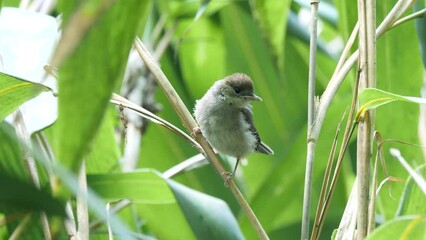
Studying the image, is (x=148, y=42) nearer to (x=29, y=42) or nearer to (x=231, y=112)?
(x=231, y=112)

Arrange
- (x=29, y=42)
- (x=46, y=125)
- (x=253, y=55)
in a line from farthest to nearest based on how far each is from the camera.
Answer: (x=253, y=55) → (x=29, y=42) → (x=46, y=125)

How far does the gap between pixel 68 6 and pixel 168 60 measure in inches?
105

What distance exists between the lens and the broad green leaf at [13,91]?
4.48 ft

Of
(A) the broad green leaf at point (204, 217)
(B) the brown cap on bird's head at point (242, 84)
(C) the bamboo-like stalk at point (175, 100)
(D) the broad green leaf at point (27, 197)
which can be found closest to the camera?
(D) the broad green leaf at point (27, 197)

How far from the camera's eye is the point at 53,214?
640mm

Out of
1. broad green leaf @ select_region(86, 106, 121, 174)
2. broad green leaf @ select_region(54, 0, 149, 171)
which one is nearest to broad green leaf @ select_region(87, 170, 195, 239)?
broad green leaf @ select_region(86, 106, 121, 174)

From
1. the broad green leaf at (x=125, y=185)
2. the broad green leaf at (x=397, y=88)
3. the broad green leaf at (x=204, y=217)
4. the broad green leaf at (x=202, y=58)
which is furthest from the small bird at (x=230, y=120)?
the broad green leaf at (x=204, y=217)

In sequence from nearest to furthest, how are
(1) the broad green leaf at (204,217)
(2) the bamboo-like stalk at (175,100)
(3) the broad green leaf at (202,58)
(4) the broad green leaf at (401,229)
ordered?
(4) the broad green leaf at (401,229)
(2) the bamboo-like stalk at (175,100)
(1) the broad green leaf at (204,217)
(3) the broad green leaf at (202,58)

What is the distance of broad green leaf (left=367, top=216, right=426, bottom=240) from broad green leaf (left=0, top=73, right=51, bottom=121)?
0.69m

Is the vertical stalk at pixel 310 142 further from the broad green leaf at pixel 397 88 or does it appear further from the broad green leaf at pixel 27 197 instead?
the broad green leaf at pixel 27 197

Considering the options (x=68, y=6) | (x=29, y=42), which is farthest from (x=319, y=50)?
(x=68, y=6)

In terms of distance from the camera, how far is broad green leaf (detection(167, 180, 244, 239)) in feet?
5.77

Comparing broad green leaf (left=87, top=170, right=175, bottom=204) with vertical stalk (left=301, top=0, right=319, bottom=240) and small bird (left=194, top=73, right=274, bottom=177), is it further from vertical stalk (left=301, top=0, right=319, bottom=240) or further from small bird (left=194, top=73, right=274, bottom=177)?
small bird (left=194, top=73, right=274, bottom=177)

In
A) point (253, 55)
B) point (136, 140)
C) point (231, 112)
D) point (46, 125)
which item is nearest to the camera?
point (46, 125)
